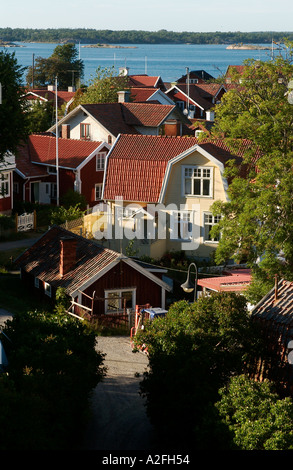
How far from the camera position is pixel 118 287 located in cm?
3080

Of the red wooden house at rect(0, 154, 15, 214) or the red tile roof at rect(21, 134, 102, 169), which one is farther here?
the red tile roof at rect(21, 134, 102, 169)

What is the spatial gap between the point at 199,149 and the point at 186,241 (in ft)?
16.1

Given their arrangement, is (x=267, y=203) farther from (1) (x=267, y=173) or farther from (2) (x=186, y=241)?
(2) (x=186, y=241)

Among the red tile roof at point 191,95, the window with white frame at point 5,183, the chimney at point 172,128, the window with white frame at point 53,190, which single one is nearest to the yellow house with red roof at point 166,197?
the window with white frame at point 5,183

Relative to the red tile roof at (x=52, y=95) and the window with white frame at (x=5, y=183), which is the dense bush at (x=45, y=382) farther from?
the red tile roof at (x=52, y=95)

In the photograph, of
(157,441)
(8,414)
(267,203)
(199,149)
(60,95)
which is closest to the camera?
(8,414)

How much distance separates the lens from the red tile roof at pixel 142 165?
40531mm

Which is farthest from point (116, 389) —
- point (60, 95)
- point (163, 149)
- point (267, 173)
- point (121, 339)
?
point (60, 95)

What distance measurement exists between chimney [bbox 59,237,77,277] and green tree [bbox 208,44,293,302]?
6129mm

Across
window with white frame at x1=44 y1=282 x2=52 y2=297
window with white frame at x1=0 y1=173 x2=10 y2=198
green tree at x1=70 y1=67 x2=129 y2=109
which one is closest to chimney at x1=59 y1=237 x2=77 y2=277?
window with white frame at x1=44 y1=282 x2=52 y2=297

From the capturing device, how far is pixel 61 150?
173 ft

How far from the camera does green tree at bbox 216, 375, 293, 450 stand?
15820 mm

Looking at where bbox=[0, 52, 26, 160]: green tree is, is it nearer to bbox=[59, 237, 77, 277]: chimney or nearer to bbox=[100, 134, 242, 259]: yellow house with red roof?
bbox=[100, 134, 242, 259]: yellow house with red roof

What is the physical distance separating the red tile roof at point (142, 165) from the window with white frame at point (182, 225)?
146 cm
